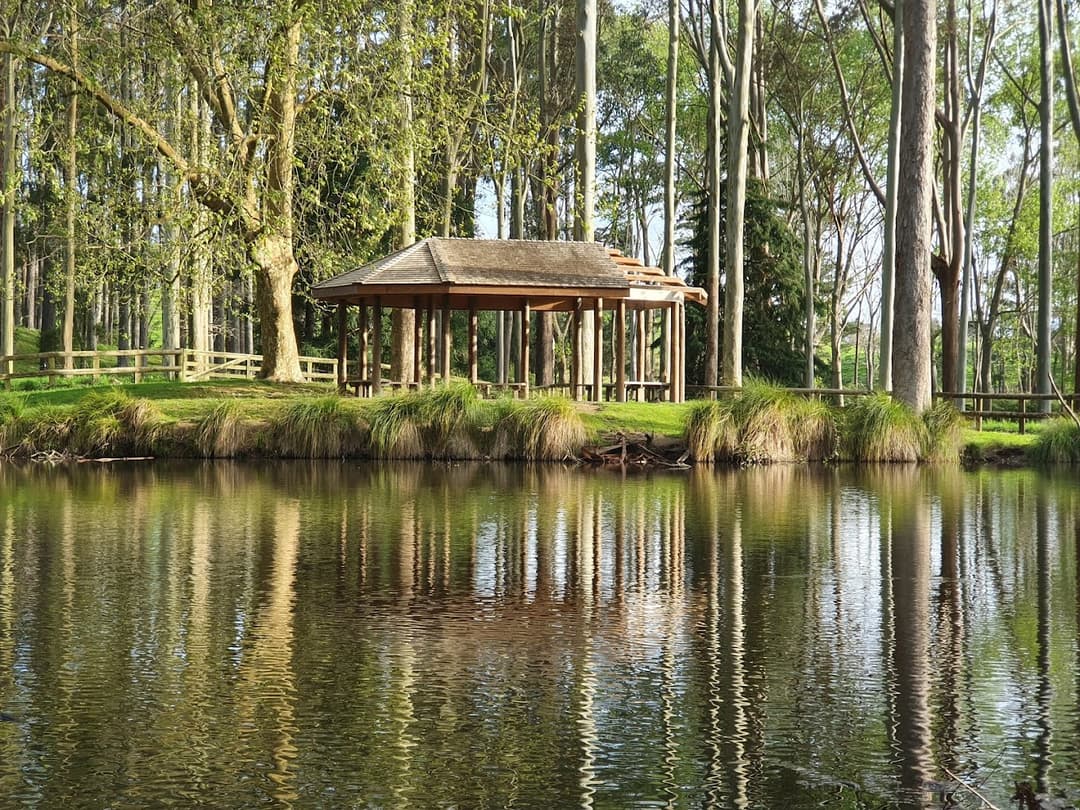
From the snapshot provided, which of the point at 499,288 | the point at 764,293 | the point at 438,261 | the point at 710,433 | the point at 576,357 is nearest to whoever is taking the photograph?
the point at 710,433

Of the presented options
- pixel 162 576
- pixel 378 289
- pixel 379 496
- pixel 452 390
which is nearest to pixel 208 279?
pixel 378 289

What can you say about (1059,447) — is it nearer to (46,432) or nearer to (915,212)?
(915,212)

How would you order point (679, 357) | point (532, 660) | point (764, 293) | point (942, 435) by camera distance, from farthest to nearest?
point (764, 293), point (679, 357), point (942, 435), point (532, 660)

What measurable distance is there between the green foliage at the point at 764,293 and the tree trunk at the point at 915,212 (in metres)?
15.2

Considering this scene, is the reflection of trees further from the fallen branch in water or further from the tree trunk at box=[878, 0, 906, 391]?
the tree trunk at box=[878, 0, 906, 391]

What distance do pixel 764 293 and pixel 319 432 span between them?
2156 centimetres

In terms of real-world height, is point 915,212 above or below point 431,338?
above

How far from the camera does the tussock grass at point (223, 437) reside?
2269 centimetres

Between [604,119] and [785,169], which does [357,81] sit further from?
[785,169]

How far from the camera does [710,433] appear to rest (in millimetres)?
21875

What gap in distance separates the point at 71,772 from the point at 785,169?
55.4 metres

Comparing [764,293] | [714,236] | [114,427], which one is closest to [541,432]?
[114,427]

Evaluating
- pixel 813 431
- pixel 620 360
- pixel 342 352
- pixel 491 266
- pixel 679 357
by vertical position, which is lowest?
pixel 813 431

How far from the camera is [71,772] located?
173 inches
